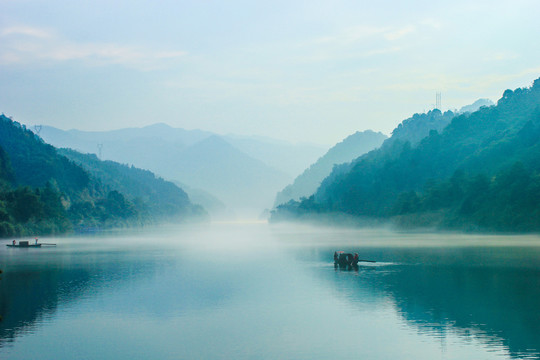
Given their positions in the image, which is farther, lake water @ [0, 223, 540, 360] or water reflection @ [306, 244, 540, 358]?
water reflection @ [306, 244, 540, 358]

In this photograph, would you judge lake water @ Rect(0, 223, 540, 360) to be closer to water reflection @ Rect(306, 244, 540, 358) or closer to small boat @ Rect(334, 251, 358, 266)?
water reflection @ Rect(306, 244, 540, 358)

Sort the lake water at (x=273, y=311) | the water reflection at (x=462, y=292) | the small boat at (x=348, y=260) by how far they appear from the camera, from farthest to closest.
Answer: the small boat at (x=348, y=260) → the water reflection at (x=462, y=292) → the lake water at (x=273, y=311)

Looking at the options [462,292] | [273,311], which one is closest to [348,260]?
[462,292]

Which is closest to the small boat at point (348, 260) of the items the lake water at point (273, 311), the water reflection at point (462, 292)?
the water reflection at point (462, 292)

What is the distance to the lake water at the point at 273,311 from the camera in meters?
34.6

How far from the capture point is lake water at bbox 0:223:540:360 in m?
34.6

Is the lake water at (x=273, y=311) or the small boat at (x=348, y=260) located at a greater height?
the small boat at (x=348, y=260)

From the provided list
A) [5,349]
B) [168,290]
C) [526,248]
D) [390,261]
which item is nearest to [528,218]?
[526,248]

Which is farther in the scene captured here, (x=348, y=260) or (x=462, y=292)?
(x=348, y=260)

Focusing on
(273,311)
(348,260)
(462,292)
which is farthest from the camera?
(348,260)

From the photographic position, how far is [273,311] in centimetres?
4728

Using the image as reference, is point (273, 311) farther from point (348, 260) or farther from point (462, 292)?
point (348, 260)

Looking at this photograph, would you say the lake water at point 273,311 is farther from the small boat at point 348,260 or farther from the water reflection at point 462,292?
the small boat at point 348,260

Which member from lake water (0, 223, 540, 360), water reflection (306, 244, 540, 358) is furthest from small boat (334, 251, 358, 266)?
lake water (0, 223, 540, 360)
